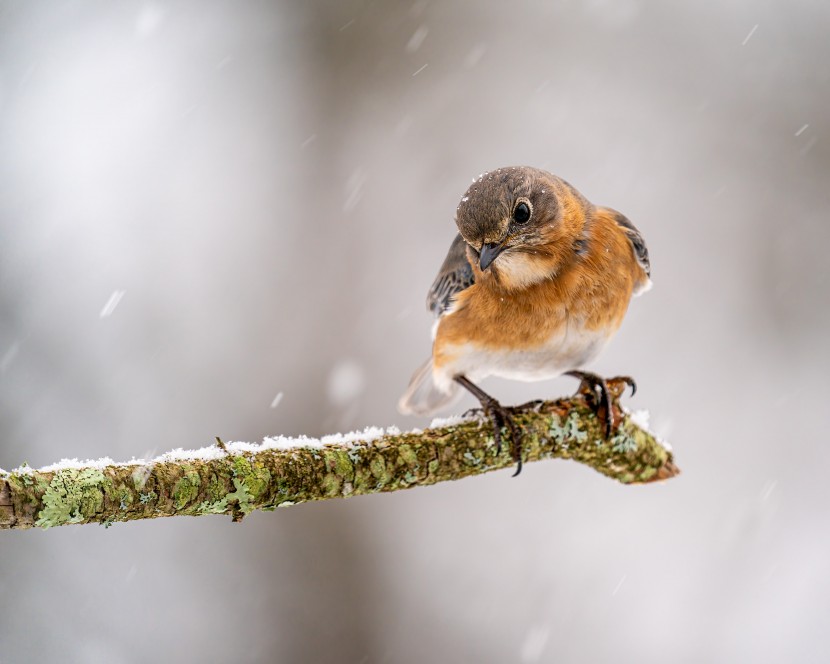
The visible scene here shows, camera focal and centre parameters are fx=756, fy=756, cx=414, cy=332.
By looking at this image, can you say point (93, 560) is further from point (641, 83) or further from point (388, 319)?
point (641, 83)

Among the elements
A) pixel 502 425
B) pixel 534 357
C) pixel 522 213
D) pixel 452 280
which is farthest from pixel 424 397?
pixel 522 213

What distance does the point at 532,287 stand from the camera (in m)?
3.40

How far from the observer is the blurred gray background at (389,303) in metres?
5.84

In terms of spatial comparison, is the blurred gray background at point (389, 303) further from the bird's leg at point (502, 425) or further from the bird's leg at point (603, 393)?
the bird's leg at point (502, 425)

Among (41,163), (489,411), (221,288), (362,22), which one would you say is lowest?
(221,288)

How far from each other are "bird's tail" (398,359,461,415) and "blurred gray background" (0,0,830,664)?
1.74 meters

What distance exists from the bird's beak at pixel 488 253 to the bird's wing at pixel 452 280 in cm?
57

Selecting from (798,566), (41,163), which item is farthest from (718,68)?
(41,163)

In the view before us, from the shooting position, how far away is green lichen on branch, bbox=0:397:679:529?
1.77 m

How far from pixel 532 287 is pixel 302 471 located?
1.58m

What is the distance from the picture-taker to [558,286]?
3385 millimetres

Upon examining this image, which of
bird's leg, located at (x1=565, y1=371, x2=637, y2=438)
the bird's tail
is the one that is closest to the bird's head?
bird's leg, located at (x1=565, y1=371, x2=637, y2=438)

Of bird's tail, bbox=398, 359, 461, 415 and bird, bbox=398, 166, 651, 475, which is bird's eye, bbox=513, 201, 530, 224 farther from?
bird's tail, bbox=398, 359, 461, 415

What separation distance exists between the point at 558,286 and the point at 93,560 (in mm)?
4104
